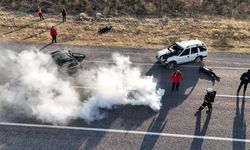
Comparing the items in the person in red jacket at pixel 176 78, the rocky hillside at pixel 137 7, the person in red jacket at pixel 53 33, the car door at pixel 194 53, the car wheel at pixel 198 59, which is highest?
the rocky hillside at pixel 137 7

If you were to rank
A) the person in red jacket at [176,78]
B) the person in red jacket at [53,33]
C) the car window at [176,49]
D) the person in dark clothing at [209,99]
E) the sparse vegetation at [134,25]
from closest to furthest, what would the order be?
the person in dark clothing at [209,99] → the person in red jacket at [176,78] → the car window at [176,49] → the person in red jacket at [53,33] → the sparse vegetation at [134,25]

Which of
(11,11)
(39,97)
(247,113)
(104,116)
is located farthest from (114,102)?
(11,11)

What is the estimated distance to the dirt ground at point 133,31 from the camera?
83.1ft

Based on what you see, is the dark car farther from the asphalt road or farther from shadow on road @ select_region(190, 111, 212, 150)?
shadow on road @ select_region(190, 111, 212, 150)

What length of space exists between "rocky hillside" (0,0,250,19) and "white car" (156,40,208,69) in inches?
368

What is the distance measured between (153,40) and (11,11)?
13.4 meters

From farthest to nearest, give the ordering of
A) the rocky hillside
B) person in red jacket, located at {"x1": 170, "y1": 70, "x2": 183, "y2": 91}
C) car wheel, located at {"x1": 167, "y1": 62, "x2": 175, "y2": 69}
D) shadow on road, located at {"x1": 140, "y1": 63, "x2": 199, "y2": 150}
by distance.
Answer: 1. the rocky hillside
2. car wheel, located at {"x1": 167, "y1": 62, "x2": 175, "y2": 69}
3. person in red jacket, located at {"x1": 170, "y1": 70, "x2": 183, "y2": 91}
4. shadow on road, located at {"x1": 140, "y1": 63, "x2": 199, "y2": 150}

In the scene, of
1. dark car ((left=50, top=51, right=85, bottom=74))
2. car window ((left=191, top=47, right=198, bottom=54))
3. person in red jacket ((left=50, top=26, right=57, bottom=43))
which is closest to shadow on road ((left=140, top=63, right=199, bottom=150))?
car window ((left=191, top=47, right=198, bottom=54))

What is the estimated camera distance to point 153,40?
2583cm

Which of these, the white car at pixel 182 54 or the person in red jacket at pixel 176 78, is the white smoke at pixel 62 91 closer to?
the person in red jacket at pixel 176 78

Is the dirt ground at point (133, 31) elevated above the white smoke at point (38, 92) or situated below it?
above

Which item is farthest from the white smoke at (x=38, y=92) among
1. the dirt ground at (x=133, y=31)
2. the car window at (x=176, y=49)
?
the car window at (x=176, y=49)

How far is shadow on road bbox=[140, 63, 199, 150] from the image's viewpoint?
1605 cm

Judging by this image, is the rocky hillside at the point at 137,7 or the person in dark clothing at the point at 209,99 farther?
the rocky hillside at the point at 137,7
